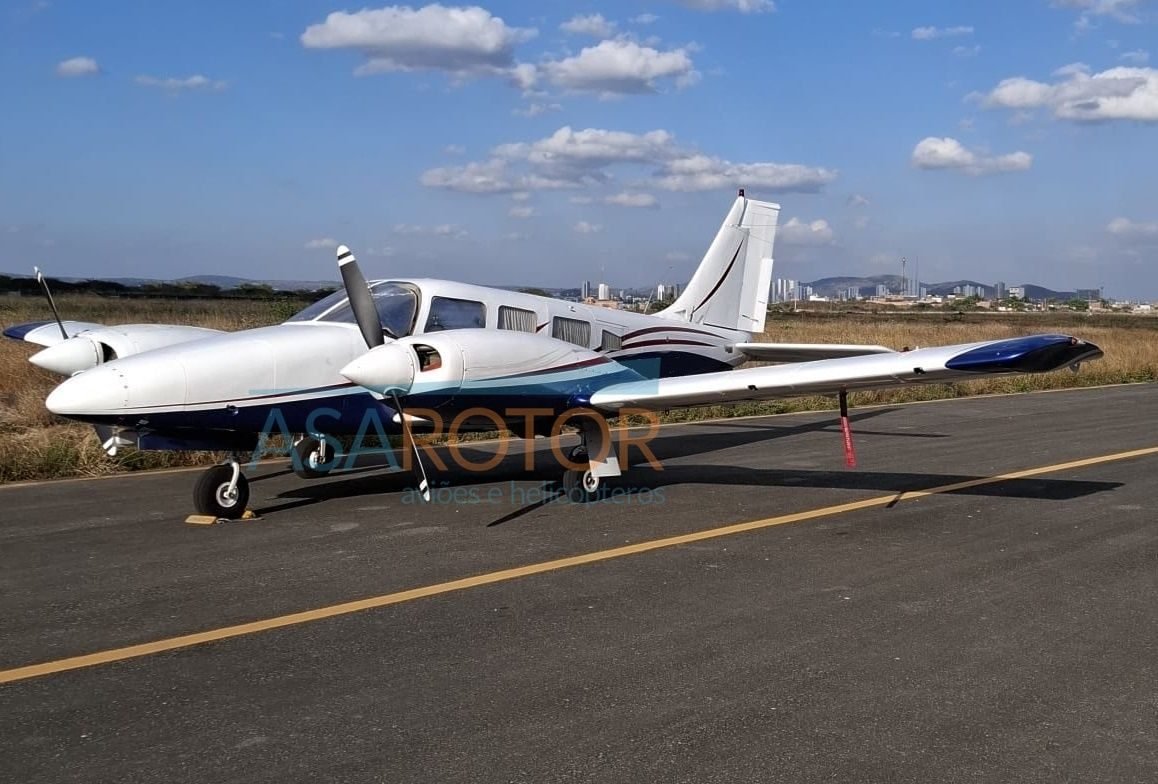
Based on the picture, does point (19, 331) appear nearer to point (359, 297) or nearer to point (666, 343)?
point (359, 297)

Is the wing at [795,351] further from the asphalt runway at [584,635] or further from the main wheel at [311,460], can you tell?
the main wheel at [311,460]

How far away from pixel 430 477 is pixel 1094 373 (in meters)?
→ 21.3

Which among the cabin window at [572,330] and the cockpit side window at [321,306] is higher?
the cockpit side window at [321,306]

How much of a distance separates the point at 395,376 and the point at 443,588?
95.0 inches

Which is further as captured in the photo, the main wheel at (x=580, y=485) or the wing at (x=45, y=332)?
the wing at (x=45, y=332)

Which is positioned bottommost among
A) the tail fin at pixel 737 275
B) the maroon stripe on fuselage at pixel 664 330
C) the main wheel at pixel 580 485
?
the main wheel at pixel 580 485

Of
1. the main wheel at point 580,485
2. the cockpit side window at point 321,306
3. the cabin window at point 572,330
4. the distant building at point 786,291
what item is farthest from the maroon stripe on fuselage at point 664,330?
the distant building at point 786,291

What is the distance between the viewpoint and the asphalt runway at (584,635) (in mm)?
3908

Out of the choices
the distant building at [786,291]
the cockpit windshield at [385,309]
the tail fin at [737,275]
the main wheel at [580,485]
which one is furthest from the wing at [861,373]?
the distant building at [786,291]

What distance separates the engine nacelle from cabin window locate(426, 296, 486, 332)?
198cm

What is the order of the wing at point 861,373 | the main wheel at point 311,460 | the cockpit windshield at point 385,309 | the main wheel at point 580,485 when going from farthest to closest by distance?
the main wheel at point 311,460, the main wheel at point 580,485, the cockpit windshield at point 385,309, the wing at point 861,373

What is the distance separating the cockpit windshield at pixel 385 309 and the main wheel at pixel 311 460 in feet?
4.61

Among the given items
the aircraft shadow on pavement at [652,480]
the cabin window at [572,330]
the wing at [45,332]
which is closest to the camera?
the aircraft shadow on pavement at [652,480]

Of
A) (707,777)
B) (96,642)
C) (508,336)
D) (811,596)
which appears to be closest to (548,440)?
(508,336)
